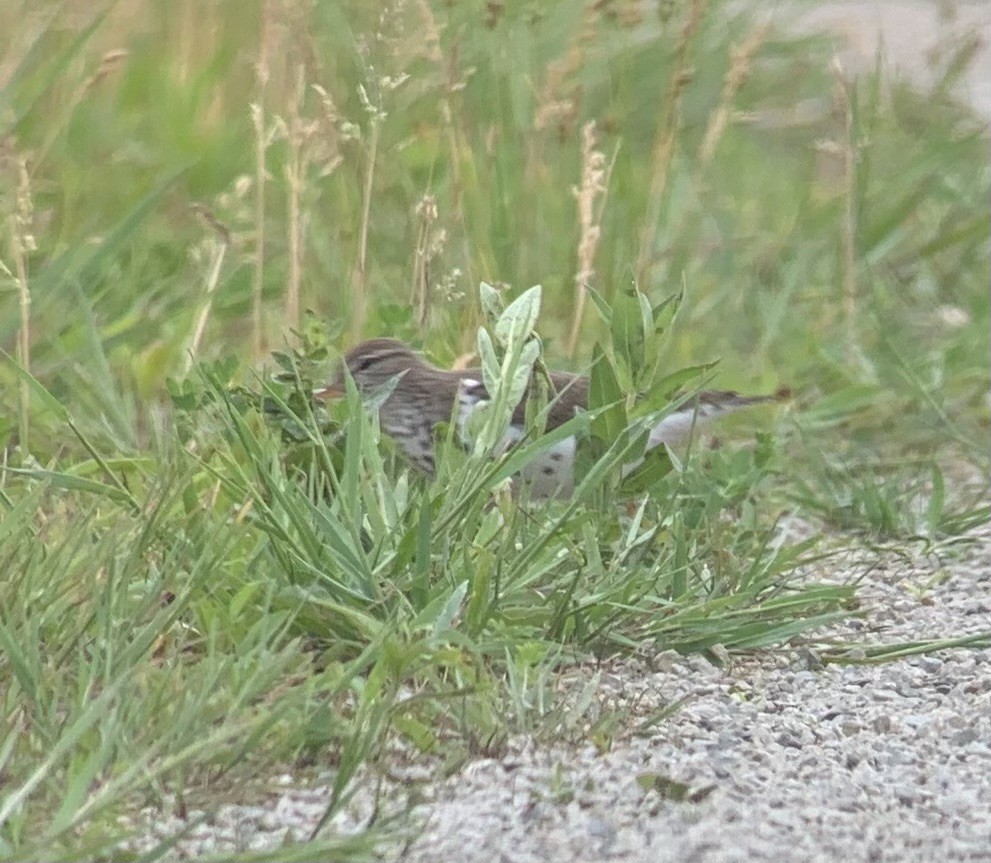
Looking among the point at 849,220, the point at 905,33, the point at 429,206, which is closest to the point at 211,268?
the point at 429,206

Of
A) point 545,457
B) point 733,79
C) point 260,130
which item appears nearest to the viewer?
point 545,457

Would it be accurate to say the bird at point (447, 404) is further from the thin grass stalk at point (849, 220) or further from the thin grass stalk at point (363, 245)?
the thin grass stalk at point (849, 220)

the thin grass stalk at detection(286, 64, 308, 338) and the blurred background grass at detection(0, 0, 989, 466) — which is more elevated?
the thin grass stalk at detection(286, 64, 308, 338)

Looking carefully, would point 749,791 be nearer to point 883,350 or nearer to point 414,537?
point 414,537

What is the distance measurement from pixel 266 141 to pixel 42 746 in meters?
2.28

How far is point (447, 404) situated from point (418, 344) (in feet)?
1.55

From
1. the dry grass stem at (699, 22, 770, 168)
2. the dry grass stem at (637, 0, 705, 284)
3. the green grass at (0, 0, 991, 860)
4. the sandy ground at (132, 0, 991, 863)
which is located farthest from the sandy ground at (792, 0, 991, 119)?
the sandy ground at (132, 0, 991, 863)

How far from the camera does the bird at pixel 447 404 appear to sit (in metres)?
4.36

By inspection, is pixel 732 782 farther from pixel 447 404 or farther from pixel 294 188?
pixel 294 188

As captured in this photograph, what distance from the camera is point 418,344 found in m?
5.10

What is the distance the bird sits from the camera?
4.36m

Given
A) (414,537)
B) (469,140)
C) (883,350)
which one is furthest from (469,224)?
(414,537)

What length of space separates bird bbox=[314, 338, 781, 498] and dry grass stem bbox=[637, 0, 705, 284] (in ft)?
2.68

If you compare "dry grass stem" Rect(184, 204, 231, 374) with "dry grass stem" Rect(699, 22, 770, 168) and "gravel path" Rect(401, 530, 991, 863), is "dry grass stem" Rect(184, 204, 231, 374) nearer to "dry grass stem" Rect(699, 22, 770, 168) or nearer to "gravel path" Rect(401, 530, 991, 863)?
"dry grass stem" Rect(699, 22, 770, 168)
